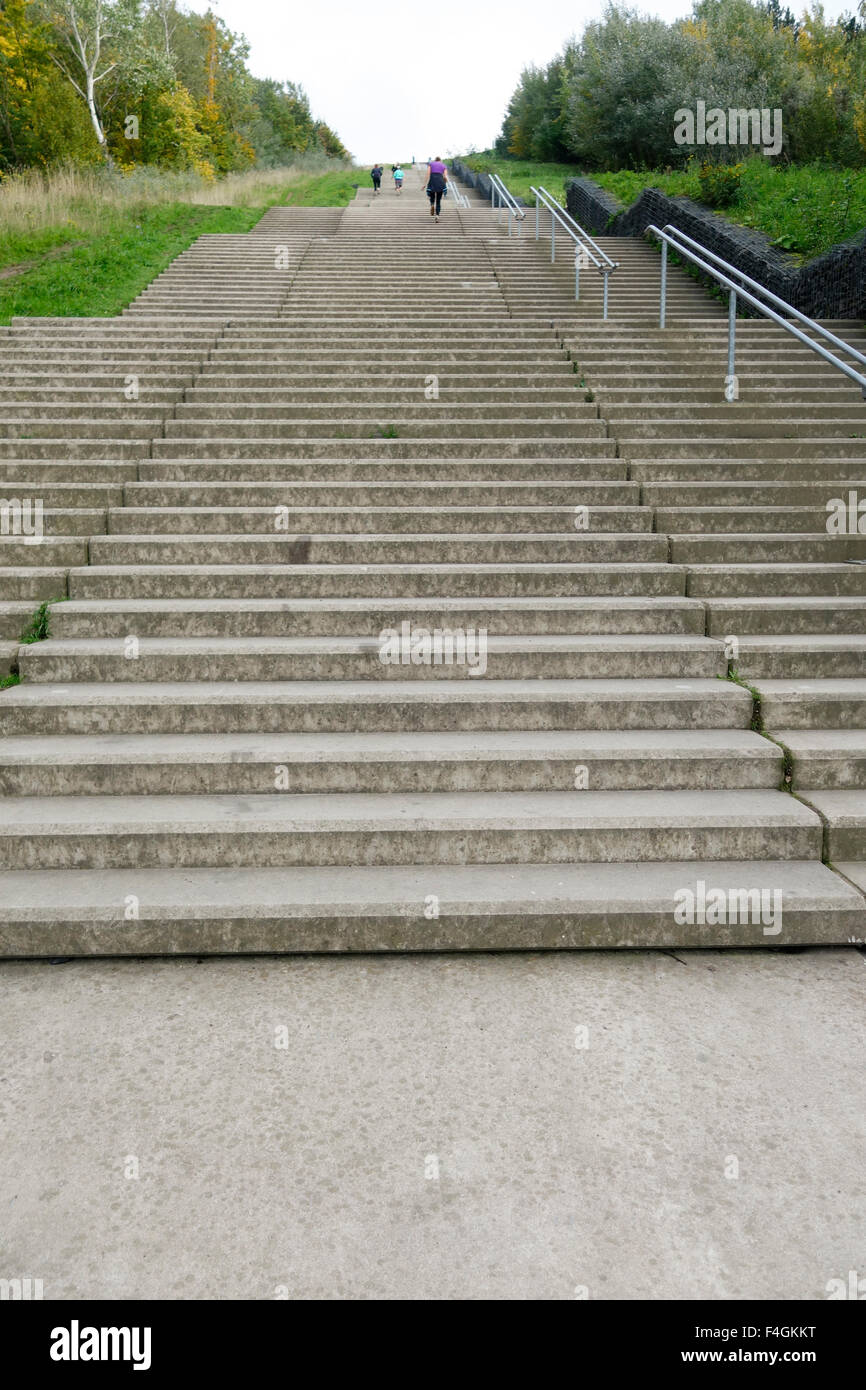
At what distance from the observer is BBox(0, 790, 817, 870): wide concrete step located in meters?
3.76

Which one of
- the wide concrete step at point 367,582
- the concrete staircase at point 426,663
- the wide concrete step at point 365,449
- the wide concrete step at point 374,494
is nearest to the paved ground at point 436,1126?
the concrete staircase at point 426,663

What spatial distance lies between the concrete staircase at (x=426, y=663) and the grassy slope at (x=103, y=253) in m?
2.39

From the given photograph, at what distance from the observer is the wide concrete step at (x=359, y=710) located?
14.5ft

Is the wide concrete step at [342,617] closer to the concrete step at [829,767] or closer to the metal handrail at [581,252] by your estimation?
the concrete step at [829,767]

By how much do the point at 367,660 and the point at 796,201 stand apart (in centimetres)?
1227

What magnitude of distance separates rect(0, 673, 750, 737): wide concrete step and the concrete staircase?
0.01m

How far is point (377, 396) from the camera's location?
782 centimetres

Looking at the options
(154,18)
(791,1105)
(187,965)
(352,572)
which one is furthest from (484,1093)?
(154,18)

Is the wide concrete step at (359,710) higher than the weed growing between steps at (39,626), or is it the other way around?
the weed growing between steps at (39,626)

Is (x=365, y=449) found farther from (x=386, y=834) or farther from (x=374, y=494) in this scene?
(x=386, y=834)

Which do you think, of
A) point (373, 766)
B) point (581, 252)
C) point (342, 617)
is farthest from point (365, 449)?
point (581, 252)

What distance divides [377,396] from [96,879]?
5.31 meters

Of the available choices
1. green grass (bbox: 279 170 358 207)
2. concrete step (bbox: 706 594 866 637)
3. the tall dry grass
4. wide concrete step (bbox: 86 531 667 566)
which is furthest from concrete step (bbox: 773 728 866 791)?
green grass (bbox: 279 170 358 207)

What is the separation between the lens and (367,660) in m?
4.83
